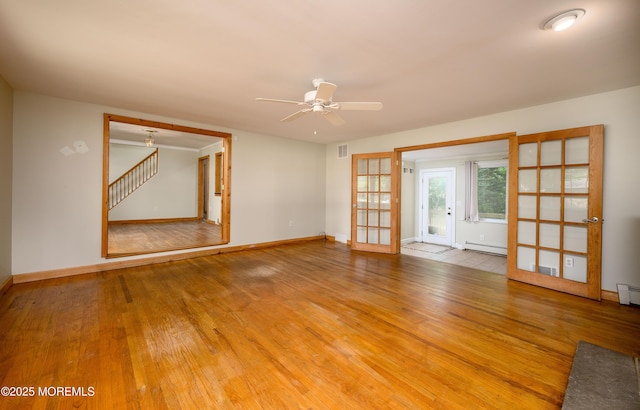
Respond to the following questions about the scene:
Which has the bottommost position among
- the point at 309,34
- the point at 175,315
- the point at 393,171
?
the point at 175,315

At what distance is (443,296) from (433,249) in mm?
3441

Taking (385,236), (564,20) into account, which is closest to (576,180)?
(564,20)

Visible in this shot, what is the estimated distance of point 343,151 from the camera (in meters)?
6.81

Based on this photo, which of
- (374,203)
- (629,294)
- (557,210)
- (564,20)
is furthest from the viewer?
(374,203)

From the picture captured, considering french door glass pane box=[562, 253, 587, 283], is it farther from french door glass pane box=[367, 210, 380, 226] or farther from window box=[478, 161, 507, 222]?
french door glass pane box=[367, 210, 380, 226]

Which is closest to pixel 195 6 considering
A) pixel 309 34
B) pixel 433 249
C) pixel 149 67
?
pixel 309 34

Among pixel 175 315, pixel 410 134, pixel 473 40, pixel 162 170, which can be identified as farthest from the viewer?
pixel 162 170

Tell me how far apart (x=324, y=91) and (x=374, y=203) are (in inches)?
142

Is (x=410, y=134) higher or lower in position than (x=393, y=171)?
higher

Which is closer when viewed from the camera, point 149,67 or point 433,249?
point 149,67

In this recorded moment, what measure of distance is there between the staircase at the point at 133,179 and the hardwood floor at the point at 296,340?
575 cm

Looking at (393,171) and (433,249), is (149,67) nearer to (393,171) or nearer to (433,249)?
(393,171)

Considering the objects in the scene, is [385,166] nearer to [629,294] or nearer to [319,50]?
[319,50]

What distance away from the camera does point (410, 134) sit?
541 cm
